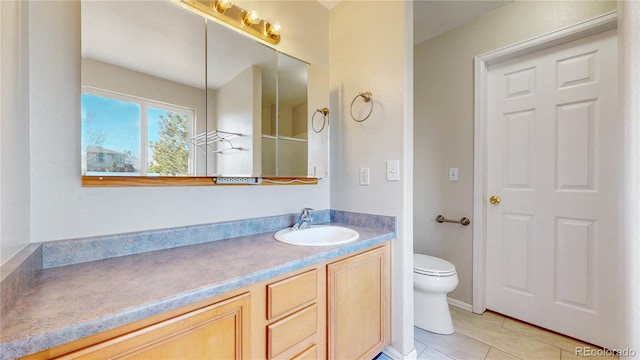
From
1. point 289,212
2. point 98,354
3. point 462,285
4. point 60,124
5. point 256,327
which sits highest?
point 60,124

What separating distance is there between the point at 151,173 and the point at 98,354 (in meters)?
0.71

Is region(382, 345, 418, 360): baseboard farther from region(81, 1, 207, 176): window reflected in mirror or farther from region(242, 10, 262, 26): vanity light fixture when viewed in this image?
region(242, 10, 262, 26): vanity light fixture

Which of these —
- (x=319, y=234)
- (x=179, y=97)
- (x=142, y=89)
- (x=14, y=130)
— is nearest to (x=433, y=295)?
(x=319, y=234)

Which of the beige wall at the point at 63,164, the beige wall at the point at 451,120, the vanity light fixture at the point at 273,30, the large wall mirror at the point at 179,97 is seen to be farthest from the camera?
the beige wall at the point at 451,120

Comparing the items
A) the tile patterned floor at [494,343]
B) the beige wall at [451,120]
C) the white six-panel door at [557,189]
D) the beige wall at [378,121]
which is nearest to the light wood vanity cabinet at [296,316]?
the beige wall at [378,121]

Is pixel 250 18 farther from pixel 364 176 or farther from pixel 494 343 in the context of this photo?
pixel 494 343

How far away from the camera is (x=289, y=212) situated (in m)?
1.63

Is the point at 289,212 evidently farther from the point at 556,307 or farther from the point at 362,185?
the point at 556,307

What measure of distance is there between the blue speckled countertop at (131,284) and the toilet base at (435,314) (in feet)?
3.24

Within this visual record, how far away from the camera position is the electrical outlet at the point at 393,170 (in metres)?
1.46

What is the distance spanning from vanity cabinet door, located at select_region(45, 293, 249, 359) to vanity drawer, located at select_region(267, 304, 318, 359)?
0.10 metres

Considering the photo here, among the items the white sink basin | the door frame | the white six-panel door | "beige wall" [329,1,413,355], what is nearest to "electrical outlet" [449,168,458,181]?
the door frame

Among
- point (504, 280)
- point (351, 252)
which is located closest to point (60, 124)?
point (351, 252)

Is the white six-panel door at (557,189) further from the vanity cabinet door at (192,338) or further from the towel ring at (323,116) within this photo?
the vanity cabinet door at (192,338)
